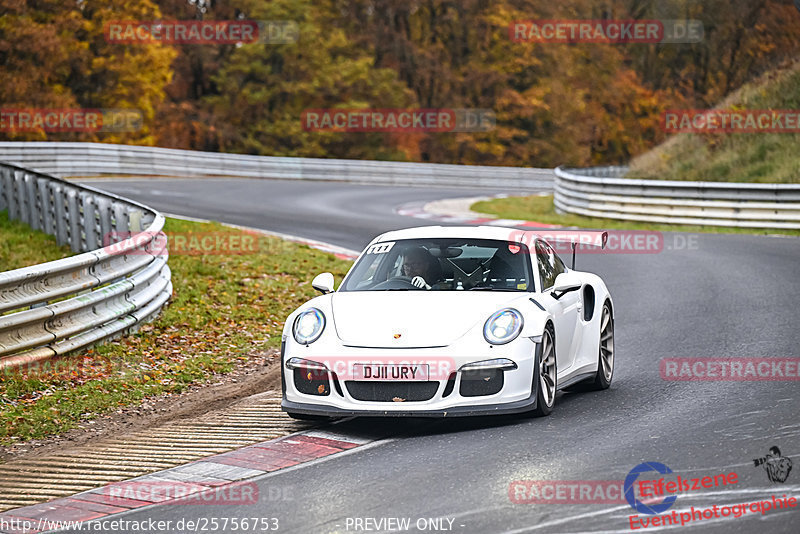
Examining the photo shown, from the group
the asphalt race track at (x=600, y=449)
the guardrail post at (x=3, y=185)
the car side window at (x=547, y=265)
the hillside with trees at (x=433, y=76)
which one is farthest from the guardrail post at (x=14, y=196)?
the hillside with trees at (x=433, y=76)

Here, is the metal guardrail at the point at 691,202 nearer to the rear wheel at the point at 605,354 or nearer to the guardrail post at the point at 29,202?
Result: the guardrail post at the point at 29,202

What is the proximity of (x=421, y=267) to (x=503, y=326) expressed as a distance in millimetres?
1221

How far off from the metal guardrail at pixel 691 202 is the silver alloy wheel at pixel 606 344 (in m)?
14.2

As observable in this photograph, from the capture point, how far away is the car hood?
738 centimetres

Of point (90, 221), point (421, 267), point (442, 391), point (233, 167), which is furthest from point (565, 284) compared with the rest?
point (233, 167)

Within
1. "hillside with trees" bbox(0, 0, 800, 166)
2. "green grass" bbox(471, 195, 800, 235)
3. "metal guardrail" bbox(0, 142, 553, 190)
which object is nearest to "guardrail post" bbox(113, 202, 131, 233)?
"green grass" bbox(471, 195, 800, 235)

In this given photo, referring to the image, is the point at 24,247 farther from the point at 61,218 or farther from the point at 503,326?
the point at 503,326

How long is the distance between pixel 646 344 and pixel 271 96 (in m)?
48.1

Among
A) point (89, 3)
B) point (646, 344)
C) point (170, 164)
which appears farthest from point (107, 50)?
point (646, 344)

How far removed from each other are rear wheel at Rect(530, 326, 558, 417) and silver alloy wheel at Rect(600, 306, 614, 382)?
1151 millimetres

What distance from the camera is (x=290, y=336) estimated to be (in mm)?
7770

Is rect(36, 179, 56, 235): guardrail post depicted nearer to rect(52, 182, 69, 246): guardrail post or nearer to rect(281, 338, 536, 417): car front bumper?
rect(52, 182, 69, 246): guardrail post

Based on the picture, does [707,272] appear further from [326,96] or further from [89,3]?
[326,96]

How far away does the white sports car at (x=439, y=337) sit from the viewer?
728cm
